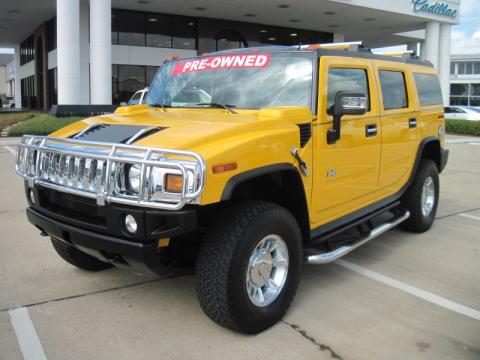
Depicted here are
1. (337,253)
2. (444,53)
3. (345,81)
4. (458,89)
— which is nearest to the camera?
(337,253)

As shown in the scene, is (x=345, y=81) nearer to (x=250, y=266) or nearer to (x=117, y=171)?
(x=250, y=266)

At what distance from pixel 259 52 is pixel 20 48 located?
138 feet

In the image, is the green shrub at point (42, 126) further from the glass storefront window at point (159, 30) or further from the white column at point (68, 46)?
the glass storefront window at point (159, 30)

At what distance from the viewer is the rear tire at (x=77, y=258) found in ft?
13.9

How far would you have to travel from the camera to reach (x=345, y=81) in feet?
13.9

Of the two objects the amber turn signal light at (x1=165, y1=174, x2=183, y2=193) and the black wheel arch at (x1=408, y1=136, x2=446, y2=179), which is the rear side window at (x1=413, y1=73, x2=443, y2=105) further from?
the amber turn signal light at (x1=165, y1=174, x2=183, y2=193)

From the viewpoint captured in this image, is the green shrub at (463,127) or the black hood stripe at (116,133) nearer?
the black hood stripe at (116,133)

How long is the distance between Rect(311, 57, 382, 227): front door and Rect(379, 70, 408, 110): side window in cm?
26

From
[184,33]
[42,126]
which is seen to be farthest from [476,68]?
[42,126]

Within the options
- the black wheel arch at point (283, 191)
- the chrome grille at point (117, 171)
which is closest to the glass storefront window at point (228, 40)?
the black wheel arch at point (283, 191)

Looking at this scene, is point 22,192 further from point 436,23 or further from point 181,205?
point 436,23

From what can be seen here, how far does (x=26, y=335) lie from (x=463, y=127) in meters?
22.4

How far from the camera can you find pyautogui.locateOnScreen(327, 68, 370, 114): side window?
4.04 m

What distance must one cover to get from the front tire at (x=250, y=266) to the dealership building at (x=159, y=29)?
54.7ft
